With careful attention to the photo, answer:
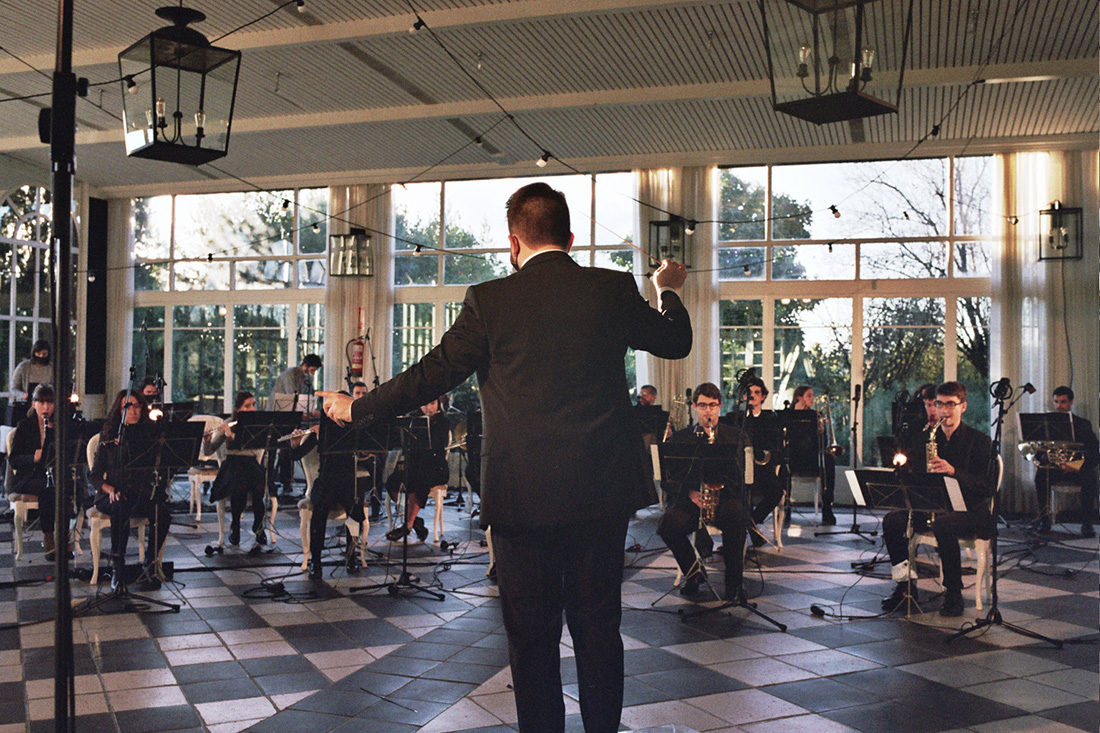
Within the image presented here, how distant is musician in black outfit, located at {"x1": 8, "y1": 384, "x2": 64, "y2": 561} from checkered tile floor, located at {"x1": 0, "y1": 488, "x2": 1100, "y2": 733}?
427 millimetres

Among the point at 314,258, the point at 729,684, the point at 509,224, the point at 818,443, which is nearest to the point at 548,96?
the point at 818,443

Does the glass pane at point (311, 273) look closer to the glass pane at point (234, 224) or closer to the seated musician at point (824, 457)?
the glass pane at point (234, 224)

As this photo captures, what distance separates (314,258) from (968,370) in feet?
28.6

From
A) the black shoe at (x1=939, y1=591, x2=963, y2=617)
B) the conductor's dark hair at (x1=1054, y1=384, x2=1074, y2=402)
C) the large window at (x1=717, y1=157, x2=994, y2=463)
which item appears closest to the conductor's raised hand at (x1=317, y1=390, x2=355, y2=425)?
the black shoe at (x1=939, y1=591, x2=963, y2=617)

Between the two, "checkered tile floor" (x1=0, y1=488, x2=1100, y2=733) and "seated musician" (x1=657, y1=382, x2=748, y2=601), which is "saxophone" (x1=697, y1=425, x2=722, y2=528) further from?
"checkered tile floor" (x1=0, y1=488, x2=1100, y2=733)

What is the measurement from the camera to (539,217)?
2.43 m

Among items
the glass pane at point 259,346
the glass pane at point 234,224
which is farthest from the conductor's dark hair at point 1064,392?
the glass pane at point 234,224

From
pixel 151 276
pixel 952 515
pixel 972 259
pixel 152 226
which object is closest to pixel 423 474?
pixel 952 515

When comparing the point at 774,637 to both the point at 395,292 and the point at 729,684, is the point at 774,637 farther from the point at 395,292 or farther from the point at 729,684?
the point at 395,292

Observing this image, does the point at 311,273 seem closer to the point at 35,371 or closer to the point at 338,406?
the point at 35,371

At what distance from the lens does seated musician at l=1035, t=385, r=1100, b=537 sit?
9.17 meters

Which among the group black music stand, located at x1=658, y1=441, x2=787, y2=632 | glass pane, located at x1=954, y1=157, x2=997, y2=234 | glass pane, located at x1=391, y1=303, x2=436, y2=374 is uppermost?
glass pane, located at x1=954, y1=157, x2=997, y2=234

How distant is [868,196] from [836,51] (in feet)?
24.0

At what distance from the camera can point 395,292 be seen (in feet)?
42.8
